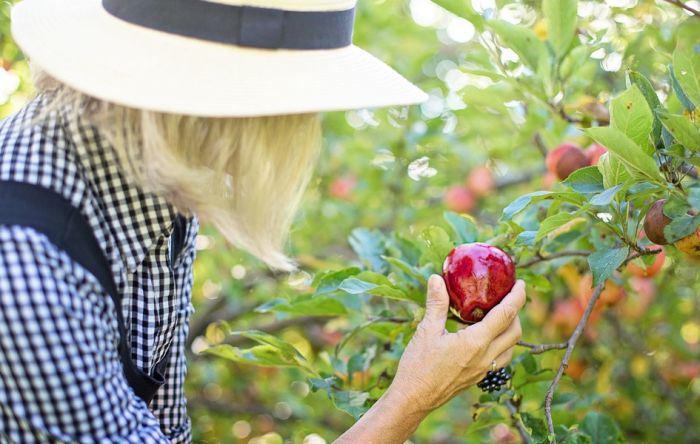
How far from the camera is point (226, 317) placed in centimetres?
274

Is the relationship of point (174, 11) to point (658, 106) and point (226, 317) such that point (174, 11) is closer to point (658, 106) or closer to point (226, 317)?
point (658, 106)

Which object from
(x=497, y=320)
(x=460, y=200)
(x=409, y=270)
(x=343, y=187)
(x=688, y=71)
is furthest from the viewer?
(x=343, y=187)

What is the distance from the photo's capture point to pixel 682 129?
1.05 meters

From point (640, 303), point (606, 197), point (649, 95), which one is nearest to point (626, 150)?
point (606, 197)

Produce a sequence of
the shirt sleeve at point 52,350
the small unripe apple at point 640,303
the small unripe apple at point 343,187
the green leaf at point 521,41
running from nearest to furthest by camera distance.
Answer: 1. the shirt sleeve at point 52,350
2. the green leaf at point 521,41
3. the small unripe apple at point 640,303
4. the small unripe apple at point 343,187

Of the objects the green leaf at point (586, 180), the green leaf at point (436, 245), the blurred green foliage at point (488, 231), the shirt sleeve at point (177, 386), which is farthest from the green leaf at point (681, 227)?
the shirt sleeve at point (177, 386)

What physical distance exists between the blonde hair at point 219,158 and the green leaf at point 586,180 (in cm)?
34

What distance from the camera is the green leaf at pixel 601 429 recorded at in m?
1.52

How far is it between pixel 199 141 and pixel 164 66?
104 millimetres

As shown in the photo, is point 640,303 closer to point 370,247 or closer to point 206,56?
point 370,247

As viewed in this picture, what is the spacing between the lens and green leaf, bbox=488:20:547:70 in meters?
1.45

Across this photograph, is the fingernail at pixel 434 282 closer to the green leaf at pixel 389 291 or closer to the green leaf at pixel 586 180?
the green leaf at pixel 389 291

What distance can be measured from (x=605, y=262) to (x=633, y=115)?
0.20m

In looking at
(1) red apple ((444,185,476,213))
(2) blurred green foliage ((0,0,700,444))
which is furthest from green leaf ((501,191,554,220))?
(1) red apple ((444,185,476,213))
